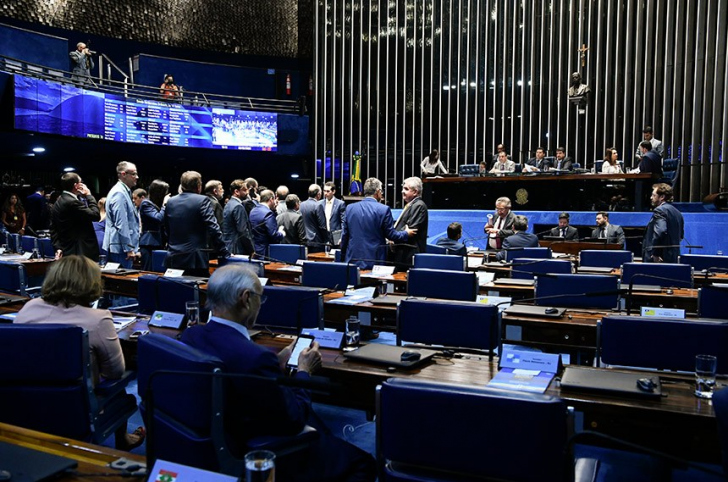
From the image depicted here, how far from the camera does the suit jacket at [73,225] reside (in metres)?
5.26

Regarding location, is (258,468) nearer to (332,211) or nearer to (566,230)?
(332,211)

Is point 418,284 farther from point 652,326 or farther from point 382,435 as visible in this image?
point 382,435

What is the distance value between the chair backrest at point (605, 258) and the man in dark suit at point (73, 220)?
445cm

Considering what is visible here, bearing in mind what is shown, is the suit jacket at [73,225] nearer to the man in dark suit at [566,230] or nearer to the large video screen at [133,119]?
the large video screen at [133,119]

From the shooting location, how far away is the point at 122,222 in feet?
19.0

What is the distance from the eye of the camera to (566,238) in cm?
906

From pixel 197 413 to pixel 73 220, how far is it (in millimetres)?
4160

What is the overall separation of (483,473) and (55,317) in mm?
1836

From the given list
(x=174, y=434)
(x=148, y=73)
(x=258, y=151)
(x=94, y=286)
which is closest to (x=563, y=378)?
(x=174, y=434)

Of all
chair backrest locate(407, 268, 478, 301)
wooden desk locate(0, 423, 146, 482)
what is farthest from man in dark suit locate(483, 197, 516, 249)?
wooden desk locate(0, 423, 146, 482)

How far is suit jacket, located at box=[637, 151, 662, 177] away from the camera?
31.1 ft

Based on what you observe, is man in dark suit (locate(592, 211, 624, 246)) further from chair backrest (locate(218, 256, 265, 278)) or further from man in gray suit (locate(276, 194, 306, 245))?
chair backrest (locate(218, 256, 265, 278))

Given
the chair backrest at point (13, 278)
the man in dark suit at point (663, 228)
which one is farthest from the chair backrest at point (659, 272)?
the chair backrest at point (13, 278)

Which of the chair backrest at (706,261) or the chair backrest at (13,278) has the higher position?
the chair backrest at (706,261)
